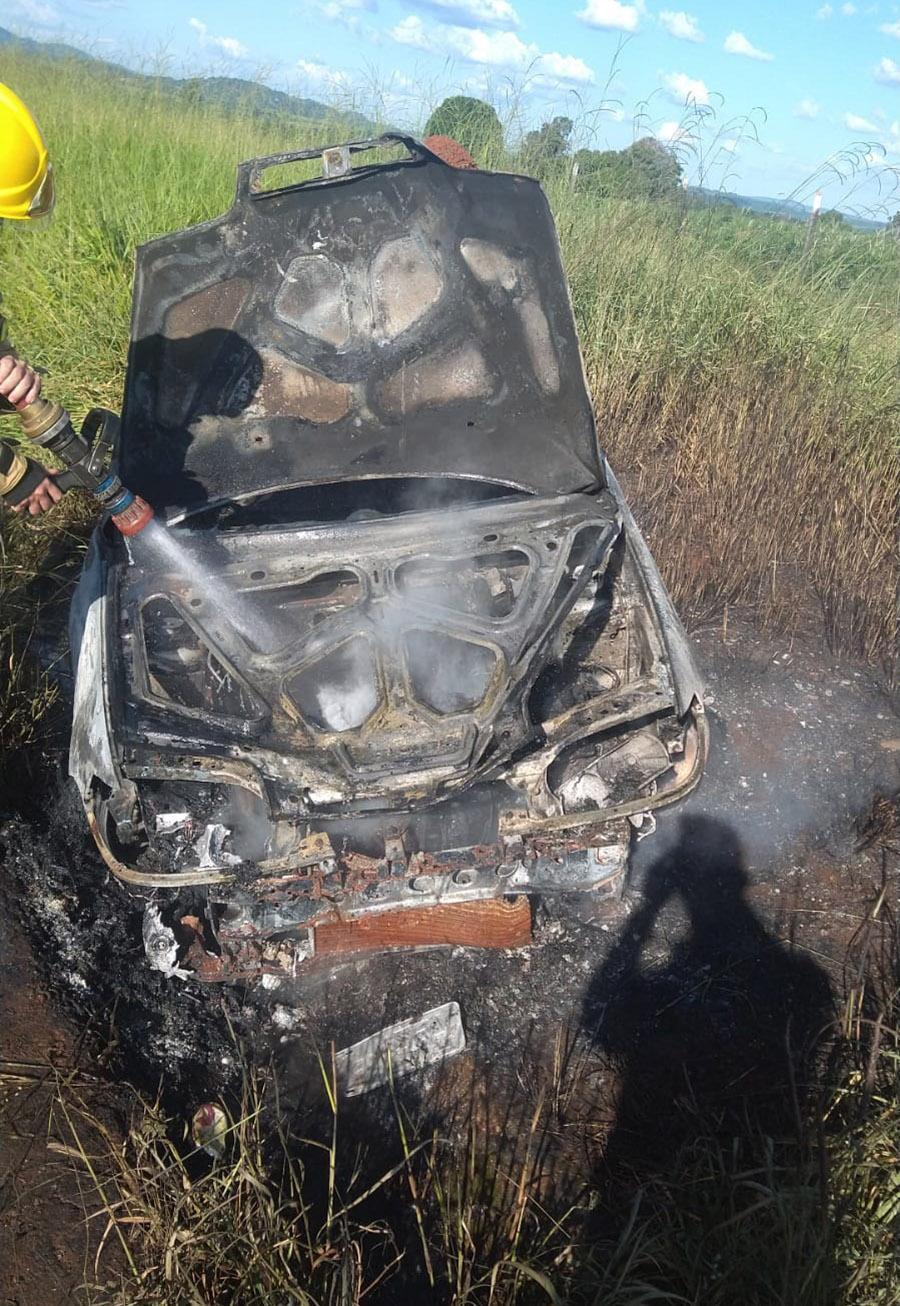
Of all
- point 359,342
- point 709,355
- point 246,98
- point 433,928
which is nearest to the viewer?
point 433,928

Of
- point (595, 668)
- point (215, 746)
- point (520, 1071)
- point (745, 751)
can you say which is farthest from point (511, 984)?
point (745, 751)

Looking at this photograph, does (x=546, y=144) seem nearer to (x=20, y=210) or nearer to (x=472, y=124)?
(x=472, y=124)

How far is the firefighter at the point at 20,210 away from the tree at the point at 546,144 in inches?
197

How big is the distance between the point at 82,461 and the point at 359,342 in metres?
1.15

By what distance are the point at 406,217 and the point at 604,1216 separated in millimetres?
3170

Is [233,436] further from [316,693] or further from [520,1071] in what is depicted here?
[520,1071]

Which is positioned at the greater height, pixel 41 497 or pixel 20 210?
pixel 20 210

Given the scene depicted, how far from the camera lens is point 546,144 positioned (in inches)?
253

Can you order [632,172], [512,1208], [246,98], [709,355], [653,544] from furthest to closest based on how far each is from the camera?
[246,98] → [632,172] → [709,355] → [653,544] → [512,1208]

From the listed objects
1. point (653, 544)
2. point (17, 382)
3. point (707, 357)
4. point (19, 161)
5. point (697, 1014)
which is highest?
point (19, 161)

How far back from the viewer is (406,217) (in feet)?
10.1

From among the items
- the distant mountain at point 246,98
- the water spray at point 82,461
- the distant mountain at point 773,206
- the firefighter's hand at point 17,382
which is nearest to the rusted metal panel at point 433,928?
the water spray at point 82,461

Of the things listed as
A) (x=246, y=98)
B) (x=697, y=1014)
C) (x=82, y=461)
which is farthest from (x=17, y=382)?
(x=246, y=98)

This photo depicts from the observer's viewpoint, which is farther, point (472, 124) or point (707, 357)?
point (472, 124)
